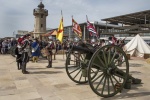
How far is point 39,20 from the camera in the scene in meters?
54.2

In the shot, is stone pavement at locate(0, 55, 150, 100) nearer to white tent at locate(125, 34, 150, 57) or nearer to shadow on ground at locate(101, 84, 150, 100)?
shadow on ground at locate(101, 84, 150, 100)

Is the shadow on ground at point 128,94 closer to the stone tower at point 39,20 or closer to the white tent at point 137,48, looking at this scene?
the white tent at point 137,48

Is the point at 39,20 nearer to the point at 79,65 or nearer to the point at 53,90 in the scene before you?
the point at 79,65

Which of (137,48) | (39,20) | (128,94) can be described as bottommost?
(128,94)

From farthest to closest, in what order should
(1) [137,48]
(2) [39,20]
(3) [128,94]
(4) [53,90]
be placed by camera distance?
1. (2) [39,20]
2. (1) [137,48]
3. (4) [53,90]
4. (3) [128,94]

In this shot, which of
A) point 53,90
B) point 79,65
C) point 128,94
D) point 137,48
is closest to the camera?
point 128,94

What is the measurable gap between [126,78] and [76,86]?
1.63 m

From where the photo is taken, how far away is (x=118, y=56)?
20.9 ft

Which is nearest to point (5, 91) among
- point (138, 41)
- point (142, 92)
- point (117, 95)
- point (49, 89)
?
point (49, 89)

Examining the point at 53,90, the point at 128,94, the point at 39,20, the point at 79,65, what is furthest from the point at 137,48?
the point at 39,20

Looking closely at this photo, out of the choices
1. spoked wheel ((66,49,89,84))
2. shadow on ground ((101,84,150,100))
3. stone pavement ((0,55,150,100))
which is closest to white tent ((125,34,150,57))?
stone pavement ((0,55,150,100))

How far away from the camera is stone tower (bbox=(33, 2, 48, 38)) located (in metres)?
53.7

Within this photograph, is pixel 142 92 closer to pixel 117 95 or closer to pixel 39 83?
pixel 117 95

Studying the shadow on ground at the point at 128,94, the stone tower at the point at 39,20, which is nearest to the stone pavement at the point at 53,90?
the shadow on ground at the point at 128,94
